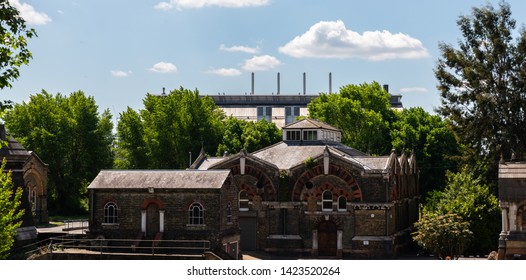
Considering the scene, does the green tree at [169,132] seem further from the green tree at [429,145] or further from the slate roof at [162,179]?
the slate roof at [162,179]

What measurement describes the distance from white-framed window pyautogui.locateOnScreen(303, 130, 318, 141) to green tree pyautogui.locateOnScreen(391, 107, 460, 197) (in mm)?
14167

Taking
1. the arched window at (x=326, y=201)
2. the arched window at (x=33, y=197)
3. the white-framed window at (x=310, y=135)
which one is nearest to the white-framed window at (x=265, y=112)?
the arched window at (x=33, y=197)

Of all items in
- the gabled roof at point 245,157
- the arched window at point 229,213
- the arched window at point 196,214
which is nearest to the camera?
the arched window at point 196,214

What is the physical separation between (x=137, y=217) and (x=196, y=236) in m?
4.36

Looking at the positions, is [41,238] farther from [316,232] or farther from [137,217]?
[316,232]

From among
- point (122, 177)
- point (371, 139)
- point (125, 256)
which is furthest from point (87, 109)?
point (125, 256)

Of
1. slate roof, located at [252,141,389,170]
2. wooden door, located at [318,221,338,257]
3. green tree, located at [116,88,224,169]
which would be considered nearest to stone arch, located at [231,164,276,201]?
slate roof, located at [252,141,389,170]

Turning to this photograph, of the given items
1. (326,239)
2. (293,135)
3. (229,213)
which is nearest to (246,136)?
(293,135)

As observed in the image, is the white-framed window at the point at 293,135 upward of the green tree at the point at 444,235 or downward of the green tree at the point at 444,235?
upward

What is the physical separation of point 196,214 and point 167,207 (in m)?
1.98

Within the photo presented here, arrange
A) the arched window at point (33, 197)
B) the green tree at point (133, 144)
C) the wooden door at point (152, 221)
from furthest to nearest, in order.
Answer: the green tree at point (133, 144)
the arched window at point (33, 197)
the wooden door at point (152, 221)

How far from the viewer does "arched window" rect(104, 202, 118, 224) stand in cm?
5894

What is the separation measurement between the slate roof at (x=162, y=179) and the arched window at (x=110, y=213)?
1278 mm

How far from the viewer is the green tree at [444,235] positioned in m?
57.7
